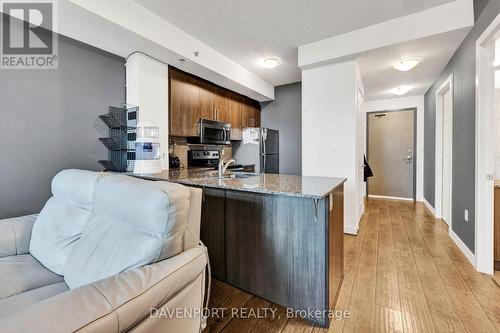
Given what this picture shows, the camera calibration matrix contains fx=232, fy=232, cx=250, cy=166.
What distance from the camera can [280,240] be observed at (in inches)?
65.4

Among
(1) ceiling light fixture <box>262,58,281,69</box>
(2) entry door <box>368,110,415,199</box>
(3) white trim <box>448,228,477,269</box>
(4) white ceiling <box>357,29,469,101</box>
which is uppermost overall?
(1) ceiling light fixture <box>262,58,281,69</box>

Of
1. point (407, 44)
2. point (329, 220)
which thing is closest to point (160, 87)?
point (329, 220)

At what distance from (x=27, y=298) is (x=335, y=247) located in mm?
1847

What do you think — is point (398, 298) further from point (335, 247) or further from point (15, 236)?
point (15, 236)

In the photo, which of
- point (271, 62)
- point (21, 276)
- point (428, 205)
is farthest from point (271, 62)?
point (428, 205)

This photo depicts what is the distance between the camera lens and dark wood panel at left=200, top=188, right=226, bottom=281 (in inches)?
77.5

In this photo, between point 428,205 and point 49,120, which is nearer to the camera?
point 49,120

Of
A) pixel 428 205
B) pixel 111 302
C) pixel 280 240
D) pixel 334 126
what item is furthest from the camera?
pixel 428 205

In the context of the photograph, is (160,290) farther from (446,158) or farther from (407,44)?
(446,158)

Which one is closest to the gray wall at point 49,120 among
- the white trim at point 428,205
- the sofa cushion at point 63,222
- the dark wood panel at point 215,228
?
the sofa cushion at point 63,222

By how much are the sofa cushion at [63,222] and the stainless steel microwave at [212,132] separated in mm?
2141

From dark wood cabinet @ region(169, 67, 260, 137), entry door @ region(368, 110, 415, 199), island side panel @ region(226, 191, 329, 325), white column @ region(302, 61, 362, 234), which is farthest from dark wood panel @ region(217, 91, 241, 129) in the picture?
entry door @ region(368, 110, 415, 199)

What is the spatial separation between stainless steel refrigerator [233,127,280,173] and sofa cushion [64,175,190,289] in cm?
318

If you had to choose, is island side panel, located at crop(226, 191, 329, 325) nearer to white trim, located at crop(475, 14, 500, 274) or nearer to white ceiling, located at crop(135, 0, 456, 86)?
white trim, located at crop(475, 14, 500, 274)
